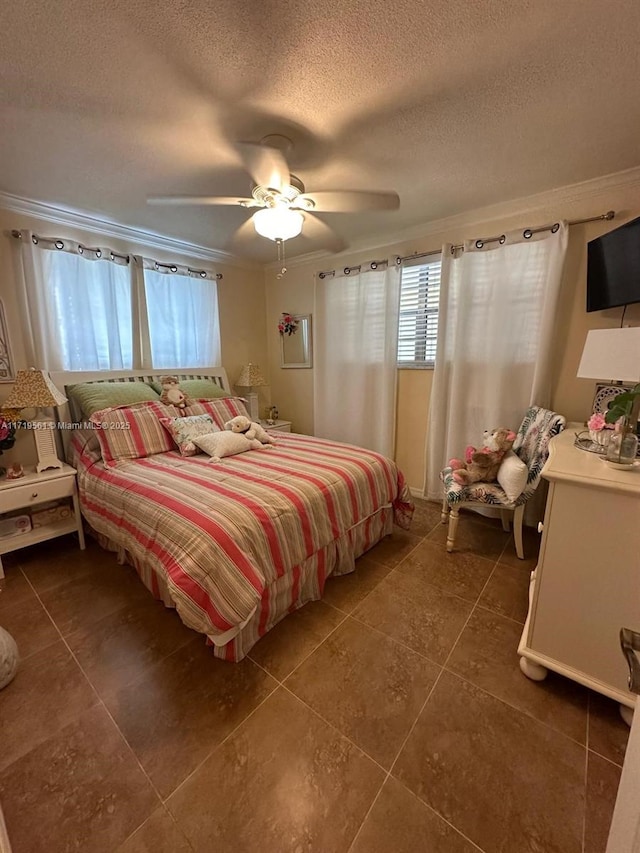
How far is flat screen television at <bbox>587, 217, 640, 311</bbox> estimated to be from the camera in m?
1.83

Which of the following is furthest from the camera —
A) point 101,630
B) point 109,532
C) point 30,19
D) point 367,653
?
point 109,532

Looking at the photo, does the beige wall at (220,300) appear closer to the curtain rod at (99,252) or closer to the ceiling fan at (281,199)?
the curtain rod at (99,252)

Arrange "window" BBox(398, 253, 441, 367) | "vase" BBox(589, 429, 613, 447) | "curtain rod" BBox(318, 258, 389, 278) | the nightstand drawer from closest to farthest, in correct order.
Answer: "vase" BBox(589, 429, 613, 447)
the nightstand drawer
"window" BBox(398, 253, 441, 367)
"curtain rod" BBox(318, 258, 389, 278)

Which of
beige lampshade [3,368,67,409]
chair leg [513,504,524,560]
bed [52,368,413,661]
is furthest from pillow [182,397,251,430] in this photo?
chair leg [513,504,524,560]

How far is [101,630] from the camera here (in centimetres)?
168

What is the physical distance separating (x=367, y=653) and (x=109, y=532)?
1538 millimetres

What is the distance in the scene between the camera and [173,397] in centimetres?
274

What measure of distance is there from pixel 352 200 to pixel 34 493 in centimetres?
260

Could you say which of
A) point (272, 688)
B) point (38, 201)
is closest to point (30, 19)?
point (38, 201)

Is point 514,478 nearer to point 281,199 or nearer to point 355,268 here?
point 281,199

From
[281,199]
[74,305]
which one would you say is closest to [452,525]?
[281,199]

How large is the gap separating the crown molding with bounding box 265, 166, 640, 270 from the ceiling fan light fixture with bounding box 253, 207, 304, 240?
59.9 inches

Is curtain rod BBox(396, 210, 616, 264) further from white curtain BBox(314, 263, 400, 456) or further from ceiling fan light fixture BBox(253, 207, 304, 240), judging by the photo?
ceiling fan light fixture BBox(253, 207, 304, 240)

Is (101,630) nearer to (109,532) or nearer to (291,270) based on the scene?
(109,532)
